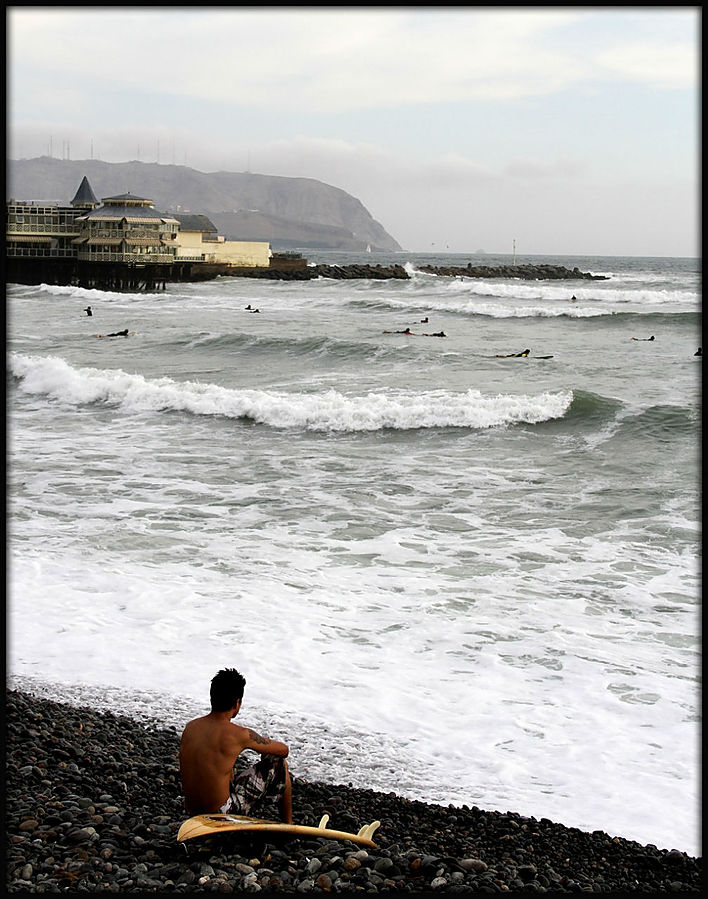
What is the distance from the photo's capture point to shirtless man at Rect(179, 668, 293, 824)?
3463mm

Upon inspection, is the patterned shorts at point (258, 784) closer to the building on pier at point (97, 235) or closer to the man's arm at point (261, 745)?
the man's arm at point (261, 745)

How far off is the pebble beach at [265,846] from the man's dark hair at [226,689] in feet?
1.62

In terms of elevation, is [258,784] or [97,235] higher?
[97,235]

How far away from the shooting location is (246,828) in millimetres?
3363

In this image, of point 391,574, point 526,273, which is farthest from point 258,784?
point 526,273

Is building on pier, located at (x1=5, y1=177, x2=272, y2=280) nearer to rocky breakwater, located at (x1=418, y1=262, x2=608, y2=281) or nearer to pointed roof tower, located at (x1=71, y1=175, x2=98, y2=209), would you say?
pointed roof tower, located at (x1=71, y1=175, x2=98, y2=209)

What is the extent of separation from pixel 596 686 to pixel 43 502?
20.3ft

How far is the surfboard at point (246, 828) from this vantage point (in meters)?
3.36

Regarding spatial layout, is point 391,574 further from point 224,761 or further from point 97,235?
point 97,235

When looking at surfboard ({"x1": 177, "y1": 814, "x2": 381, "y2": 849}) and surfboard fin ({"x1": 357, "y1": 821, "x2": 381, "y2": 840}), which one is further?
surfboard fin ({"x1": 357, "y1": 821, "x2": 381, "y2": 840})

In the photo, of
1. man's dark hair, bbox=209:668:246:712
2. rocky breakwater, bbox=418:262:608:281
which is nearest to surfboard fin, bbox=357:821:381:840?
man's dark hair, bbox=209:668:246:712

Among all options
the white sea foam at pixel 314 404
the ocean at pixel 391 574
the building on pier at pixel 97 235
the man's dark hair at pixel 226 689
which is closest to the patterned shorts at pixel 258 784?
the man's dark hair at pixel 226 689

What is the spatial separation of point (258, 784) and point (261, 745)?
19cm

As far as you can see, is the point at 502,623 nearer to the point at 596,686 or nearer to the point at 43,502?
the point at 596,686
